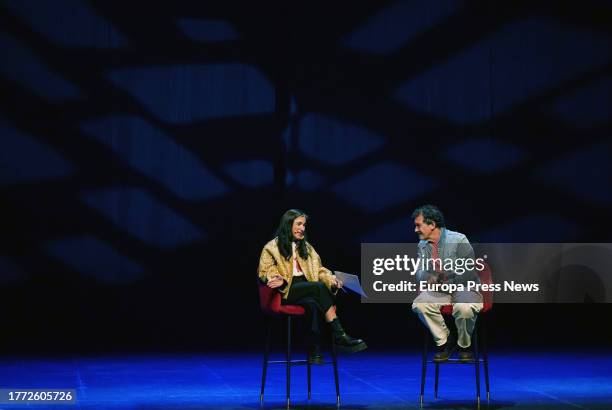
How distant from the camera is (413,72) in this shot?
795cm

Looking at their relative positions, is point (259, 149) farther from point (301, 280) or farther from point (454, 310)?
point (454, 310)

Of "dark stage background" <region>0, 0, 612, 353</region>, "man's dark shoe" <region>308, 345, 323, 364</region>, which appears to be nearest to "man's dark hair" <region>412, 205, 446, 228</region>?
"man's dark shoe" <region>308, 345, 323, 364</region>

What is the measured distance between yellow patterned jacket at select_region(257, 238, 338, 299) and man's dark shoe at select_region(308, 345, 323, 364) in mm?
300

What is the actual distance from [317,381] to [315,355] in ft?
3.63

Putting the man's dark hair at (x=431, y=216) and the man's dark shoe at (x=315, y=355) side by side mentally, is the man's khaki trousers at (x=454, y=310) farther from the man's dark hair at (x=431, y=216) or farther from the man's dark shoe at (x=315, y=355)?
the man's dark shoe at (x=315, y=355)

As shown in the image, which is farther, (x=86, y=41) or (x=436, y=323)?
(x=86, y=41)

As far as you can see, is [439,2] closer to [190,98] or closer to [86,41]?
[190,98]

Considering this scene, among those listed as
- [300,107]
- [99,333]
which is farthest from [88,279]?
[300,107]

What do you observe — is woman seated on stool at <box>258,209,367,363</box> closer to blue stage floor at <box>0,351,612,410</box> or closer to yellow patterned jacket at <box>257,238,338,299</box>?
yellow patterned jacket at <box>257,238,338,299</box>

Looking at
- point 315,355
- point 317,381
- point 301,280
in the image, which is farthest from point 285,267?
point 317,381

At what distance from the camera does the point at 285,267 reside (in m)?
5.05

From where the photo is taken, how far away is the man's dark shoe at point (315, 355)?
16.3 ft

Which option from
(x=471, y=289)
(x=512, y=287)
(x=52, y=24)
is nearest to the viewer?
(x=471, y=289)

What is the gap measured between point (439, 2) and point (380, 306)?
A: 2473mm
